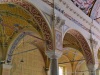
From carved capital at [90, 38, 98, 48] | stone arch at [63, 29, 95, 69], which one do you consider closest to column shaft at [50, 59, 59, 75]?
stone arch at [63, 29, 95, 69]

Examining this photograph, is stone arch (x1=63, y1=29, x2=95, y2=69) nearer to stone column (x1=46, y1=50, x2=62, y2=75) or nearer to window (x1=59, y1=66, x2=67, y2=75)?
stone column (x1=46, y1=50, x2=62, y2=75)

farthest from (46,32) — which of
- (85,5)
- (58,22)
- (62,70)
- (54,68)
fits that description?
(62,70)

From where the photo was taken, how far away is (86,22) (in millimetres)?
11297

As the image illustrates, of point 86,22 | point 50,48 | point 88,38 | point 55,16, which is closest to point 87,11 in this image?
point 86,22

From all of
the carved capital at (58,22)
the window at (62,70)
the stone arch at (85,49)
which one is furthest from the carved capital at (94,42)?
the window at (62,70)

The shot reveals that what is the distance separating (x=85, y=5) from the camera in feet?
36.5

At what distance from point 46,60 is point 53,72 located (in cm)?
668

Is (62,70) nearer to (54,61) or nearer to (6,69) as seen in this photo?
(6,69)

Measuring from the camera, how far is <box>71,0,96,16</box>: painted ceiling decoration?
1046 centimetres

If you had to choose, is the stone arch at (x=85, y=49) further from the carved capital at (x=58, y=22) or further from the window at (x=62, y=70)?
the window at (x=62, y=70)

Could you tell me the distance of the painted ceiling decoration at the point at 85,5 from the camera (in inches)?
412

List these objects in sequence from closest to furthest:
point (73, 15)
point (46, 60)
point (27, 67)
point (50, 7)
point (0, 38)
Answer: point (50, 7)
point (73, 15)
point (0, 38)
point (27, 67)
point (46, 60)

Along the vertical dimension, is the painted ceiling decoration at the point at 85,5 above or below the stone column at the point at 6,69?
above

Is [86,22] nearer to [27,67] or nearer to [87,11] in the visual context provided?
[87,11]
